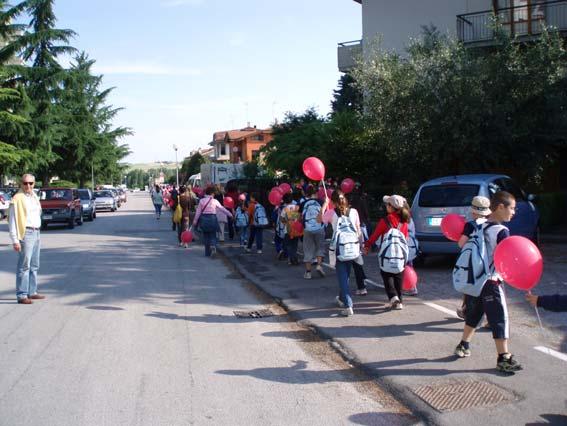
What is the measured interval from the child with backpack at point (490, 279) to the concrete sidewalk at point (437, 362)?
0.28 meters

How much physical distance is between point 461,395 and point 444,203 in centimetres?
683

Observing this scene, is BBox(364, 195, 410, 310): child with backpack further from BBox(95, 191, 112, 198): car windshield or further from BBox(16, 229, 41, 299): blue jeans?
BBox(95, 191, 112, 198): car windshield

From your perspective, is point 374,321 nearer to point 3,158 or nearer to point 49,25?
point 3,158

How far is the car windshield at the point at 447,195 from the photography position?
1124cm

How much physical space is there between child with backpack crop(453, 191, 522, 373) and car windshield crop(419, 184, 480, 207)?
561 cm

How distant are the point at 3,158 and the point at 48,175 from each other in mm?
18044

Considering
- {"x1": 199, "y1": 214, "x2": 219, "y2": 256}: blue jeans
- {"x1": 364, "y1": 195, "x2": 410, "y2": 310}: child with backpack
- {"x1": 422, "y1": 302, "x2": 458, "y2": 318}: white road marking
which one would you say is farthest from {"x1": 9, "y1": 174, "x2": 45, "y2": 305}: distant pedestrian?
{"x1": 422, "y1": 302, "x2": 458, "y2": 318}: white road marking

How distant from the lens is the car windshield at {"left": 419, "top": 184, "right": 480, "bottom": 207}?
11.2 meters

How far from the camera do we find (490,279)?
5.60 meters

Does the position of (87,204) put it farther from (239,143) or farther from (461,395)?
(239,143)

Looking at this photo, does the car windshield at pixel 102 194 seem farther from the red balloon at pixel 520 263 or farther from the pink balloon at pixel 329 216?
the red balloon at pixel 520 263

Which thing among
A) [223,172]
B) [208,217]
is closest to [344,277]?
[208,217]

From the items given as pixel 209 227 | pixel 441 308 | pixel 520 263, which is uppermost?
pixel 520 263

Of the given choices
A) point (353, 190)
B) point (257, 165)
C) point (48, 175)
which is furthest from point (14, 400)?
point (48, 175)
